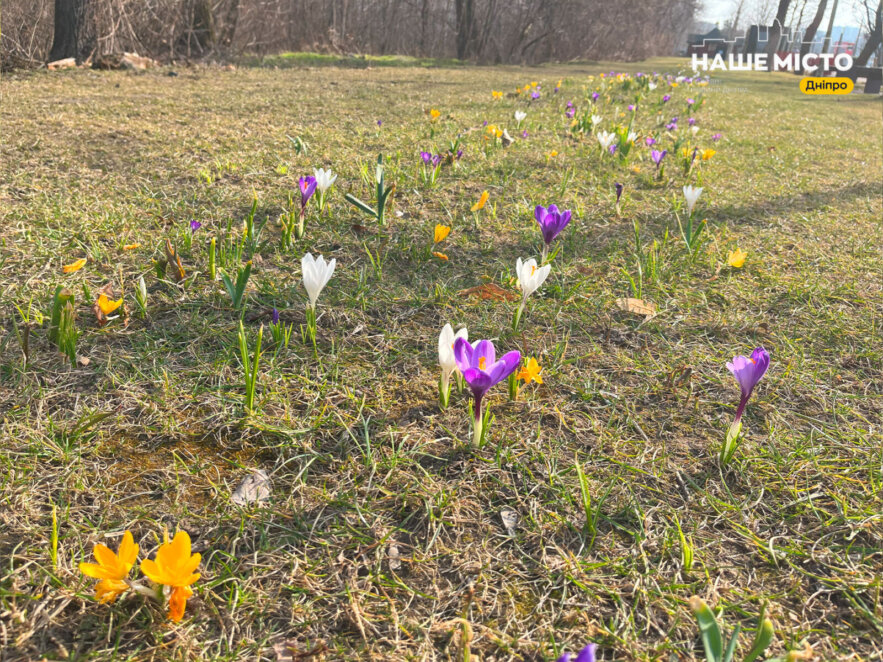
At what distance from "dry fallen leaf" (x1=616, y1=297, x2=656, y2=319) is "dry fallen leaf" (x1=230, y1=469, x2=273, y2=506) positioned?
1426 mm

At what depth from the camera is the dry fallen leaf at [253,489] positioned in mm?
1264

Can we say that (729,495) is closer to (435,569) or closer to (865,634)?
(865,634)

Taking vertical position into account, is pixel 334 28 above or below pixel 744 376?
Result: above

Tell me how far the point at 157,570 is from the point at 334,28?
15532 millimetres

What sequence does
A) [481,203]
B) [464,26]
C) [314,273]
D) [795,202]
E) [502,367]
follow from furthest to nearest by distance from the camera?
[464,26] < [795,202] < [481,203] < [314,273] < [502,367]

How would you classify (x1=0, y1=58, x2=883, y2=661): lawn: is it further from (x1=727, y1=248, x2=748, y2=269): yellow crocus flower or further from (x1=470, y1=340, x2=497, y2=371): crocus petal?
(x1=470, y1=340, x2=497, y2=371): crocus petal

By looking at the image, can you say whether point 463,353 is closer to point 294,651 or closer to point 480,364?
point 480,364

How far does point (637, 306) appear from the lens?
85.0 inches

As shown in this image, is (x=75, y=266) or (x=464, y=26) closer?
(x=75, y=266)

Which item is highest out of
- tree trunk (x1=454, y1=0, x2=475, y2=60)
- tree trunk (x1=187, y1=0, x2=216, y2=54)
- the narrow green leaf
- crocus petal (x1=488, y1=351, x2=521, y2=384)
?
tree trunk (x1=454, y1=0, x2=475, y2=60)

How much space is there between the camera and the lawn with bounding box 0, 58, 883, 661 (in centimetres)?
104

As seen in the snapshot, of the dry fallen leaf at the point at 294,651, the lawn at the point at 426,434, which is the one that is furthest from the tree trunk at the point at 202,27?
the dry fallen leaf at the point at 294,651

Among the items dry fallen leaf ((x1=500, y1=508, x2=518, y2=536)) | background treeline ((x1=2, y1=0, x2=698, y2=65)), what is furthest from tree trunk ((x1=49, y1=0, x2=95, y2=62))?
dry fallen leaf ((x1=500, y1=508, x2=518, y2=536))

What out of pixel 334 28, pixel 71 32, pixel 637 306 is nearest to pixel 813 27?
pixel 334 28
